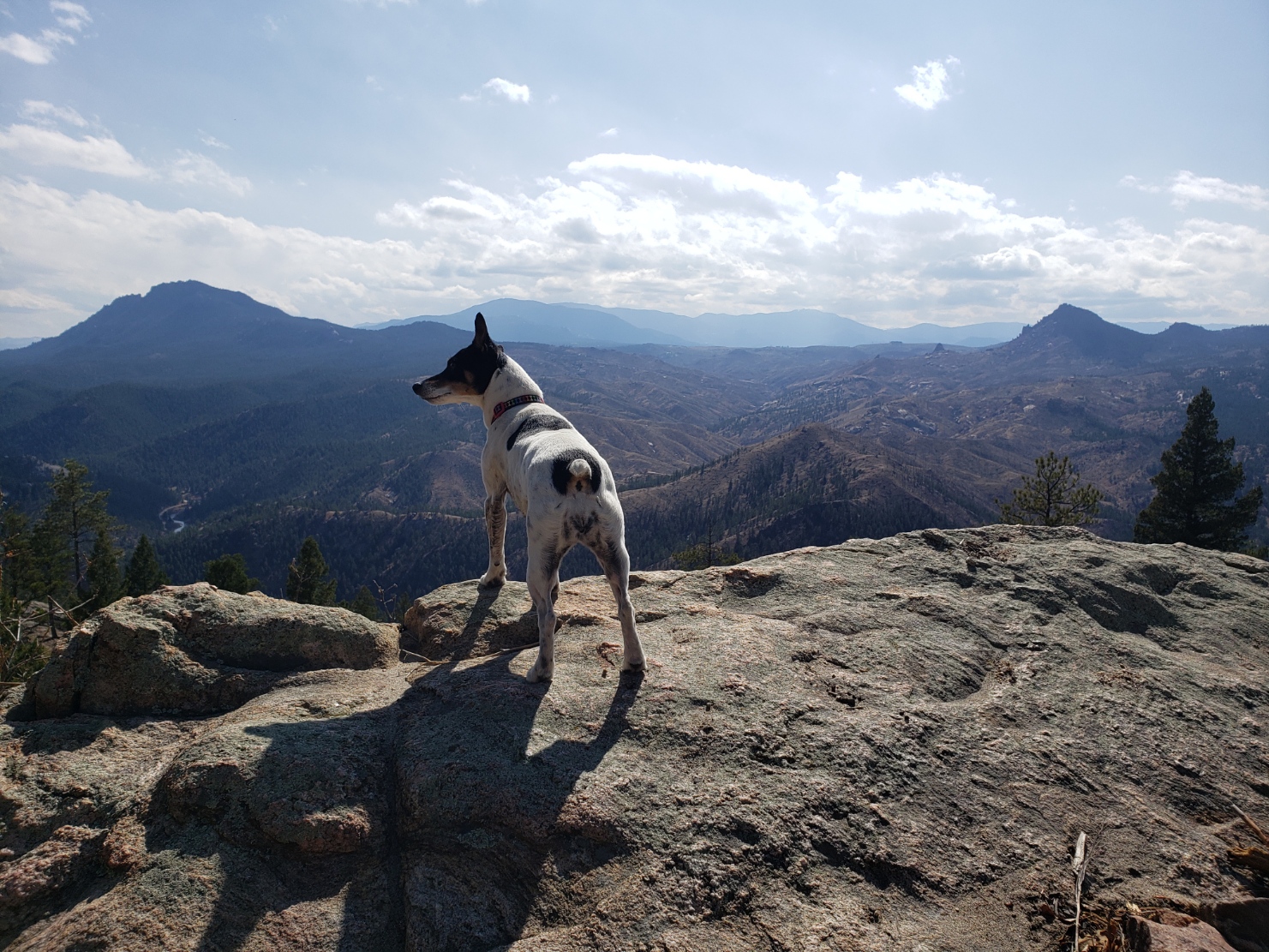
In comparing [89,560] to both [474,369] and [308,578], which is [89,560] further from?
[474,369]

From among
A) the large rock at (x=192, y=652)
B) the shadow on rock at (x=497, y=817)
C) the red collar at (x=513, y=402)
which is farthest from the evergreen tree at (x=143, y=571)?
the shadow on rock at (x=497, y=817)

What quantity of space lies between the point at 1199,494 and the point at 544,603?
40830 millimetres

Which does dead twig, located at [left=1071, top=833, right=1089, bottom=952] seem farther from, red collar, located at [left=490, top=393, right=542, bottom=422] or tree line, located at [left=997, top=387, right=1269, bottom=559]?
tree line, located at [left=997, top=387, right=1269, bottom=559]

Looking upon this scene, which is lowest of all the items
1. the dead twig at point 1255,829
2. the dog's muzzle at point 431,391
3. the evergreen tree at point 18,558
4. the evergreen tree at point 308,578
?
the evergreen tree at point 308,578

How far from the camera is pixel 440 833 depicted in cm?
513

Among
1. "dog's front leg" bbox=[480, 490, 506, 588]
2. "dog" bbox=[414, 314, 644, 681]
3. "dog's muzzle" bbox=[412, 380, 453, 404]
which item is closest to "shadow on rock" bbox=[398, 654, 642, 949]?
"dog" bbox=[414, 314, 644, 681]

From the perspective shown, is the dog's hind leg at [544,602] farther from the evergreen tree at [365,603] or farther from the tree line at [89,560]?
the evergreen tree at [365,603]

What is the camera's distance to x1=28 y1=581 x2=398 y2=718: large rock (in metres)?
6.64

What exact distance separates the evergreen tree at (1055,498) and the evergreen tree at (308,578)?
1722 inches

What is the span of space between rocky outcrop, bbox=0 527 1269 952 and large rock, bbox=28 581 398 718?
41 cm

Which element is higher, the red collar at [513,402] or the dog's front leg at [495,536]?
the red collar at [513,402]

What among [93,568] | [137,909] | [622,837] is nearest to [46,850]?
[137,909]

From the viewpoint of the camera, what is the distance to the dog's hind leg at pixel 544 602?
22.6 feet

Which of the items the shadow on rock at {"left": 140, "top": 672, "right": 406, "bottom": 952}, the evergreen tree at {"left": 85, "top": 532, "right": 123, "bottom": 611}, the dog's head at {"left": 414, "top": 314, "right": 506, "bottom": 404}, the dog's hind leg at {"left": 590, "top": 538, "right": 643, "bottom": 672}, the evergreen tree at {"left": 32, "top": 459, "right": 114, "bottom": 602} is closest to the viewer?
the shadow on rock at {"left": 140, "top": 672, "right": 406, "bottom": 952}
